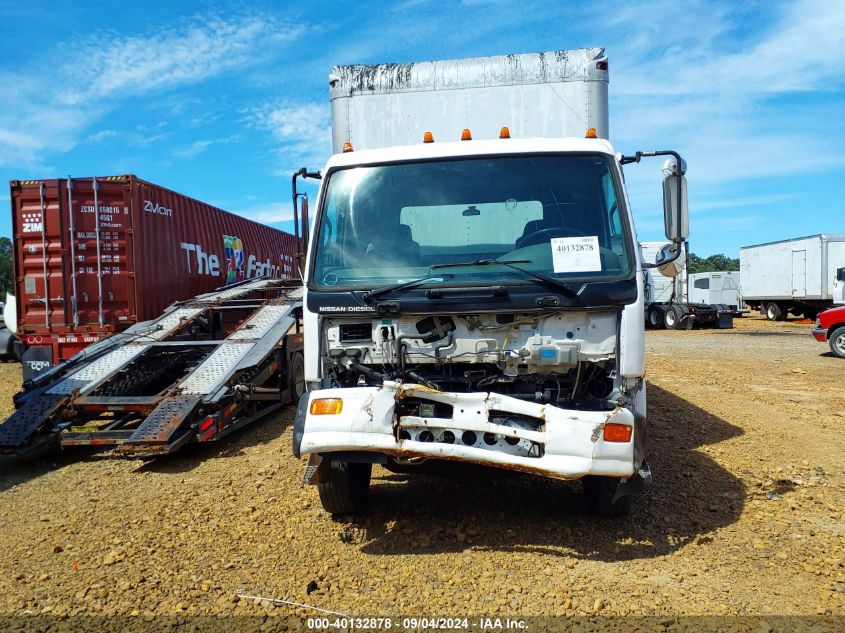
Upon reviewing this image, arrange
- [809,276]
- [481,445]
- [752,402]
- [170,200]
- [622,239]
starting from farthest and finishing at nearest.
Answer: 1. [809,276]
2. [170,200]
3. [752,402]
4. [622,239]
5. [481,445]

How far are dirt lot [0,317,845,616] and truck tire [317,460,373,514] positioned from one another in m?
0.13

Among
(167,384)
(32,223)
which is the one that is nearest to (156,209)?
(32,223)

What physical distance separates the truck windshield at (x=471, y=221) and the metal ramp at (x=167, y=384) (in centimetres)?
275

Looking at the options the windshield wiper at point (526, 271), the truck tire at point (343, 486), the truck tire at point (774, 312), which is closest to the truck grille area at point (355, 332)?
the windshield wiper at point (526, 271)

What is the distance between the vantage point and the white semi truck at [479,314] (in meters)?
3.55

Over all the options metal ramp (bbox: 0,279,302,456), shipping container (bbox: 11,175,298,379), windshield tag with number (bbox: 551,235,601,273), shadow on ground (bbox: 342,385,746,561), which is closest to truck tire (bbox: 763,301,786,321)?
metal ramp (bbox: 0,279,302,456)

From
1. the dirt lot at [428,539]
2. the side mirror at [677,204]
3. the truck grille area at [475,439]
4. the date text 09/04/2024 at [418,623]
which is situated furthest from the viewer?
the side mirror at [677,204]

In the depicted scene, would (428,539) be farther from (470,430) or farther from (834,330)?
(834,330)

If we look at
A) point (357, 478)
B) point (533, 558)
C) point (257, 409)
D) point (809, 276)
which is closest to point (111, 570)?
point (357, 478)

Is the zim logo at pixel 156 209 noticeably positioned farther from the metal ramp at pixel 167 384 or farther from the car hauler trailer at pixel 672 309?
the car hauler trailer at pixel 672 309

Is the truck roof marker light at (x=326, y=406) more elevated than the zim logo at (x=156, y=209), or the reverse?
the zim logo at (x=156, y=209)

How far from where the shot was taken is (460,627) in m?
3.00

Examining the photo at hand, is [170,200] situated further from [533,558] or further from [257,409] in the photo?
[533,558]

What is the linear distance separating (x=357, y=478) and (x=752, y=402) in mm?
6059
